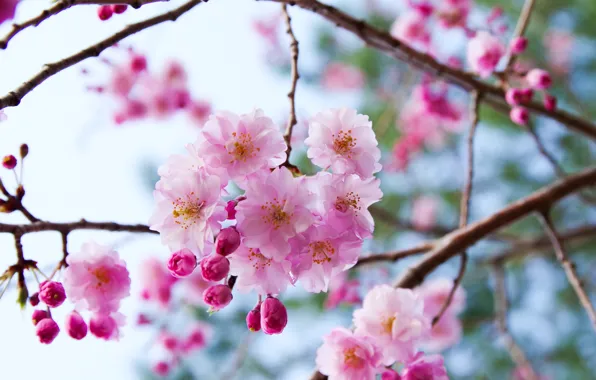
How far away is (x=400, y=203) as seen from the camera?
322cm

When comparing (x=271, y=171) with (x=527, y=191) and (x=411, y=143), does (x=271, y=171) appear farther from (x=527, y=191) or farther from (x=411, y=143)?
(x=527, y=191)

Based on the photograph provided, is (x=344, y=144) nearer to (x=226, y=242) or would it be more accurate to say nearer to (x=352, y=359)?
(x=226, y=242)

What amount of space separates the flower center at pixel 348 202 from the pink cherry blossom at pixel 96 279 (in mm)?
385

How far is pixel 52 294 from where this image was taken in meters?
0.77

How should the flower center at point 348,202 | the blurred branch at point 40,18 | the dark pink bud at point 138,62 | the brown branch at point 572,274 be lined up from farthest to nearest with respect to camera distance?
the dark pink bud at point 138,62 → the brown branch at point 572,274 → the flower center at point 348,202 → the blurred branch at point 40,18

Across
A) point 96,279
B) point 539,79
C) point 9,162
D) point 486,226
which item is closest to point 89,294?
point 96,279

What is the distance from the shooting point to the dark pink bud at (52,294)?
2.53 ft

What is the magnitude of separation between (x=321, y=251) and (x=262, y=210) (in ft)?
0.32

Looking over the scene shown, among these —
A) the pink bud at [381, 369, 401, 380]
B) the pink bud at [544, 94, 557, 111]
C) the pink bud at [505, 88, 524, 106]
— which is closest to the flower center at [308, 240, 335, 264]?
the pink bud at [381, 369, 401, 380]

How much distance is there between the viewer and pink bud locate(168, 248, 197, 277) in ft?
2.32

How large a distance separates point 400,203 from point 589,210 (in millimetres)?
1037

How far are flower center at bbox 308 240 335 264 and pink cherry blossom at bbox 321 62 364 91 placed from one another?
9.86ft

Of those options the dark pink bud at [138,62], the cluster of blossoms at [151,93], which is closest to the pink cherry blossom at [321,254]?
the dark pink bud at [138,62]

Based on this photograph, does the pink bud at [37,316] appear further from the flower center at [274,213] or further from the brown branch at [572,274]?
the brown branch at [572,274]
